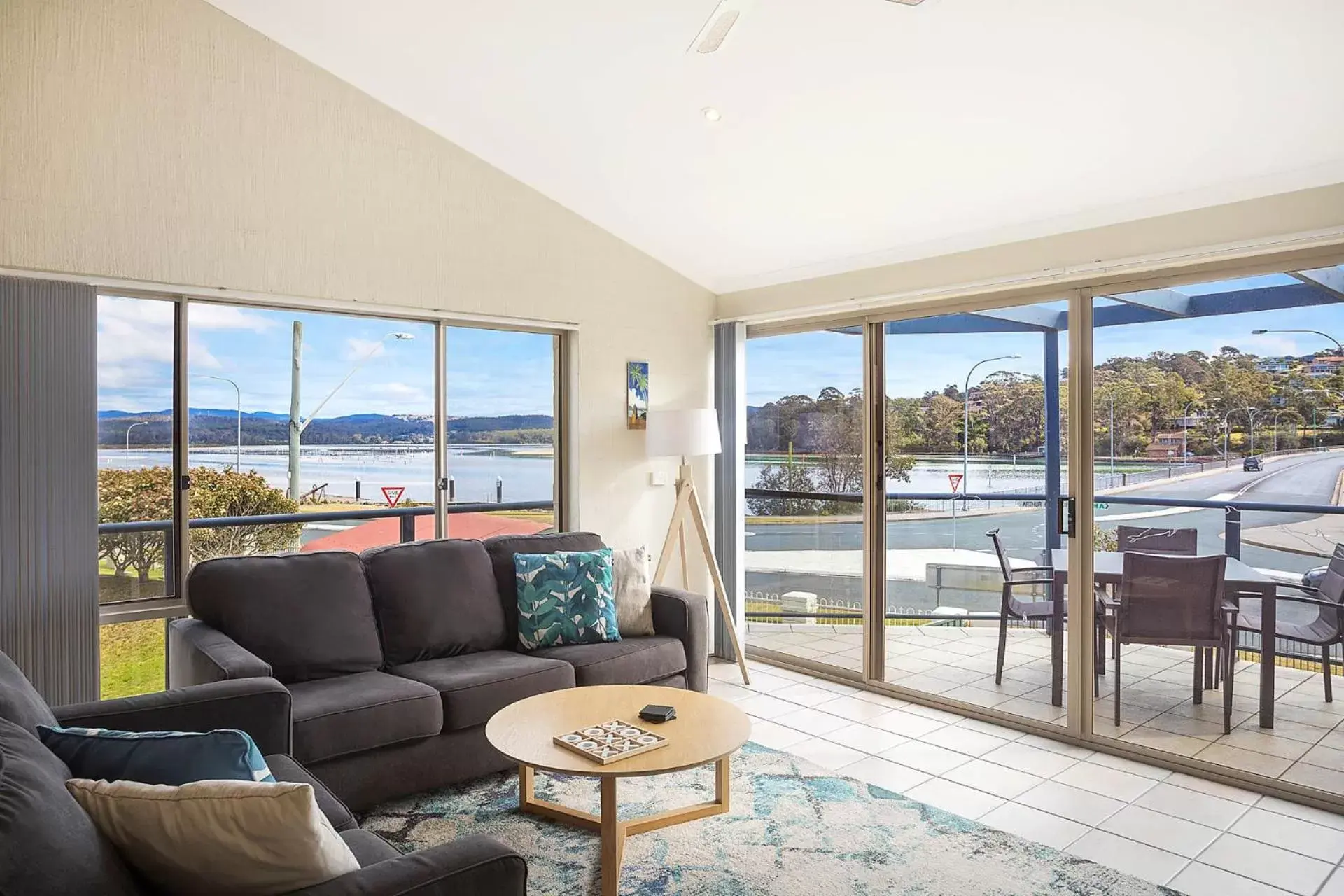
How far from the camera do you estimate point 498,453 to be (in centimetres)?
479

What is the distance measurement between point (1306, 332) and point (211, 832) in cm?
380

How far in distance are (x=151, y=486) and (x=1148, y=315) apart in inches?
168

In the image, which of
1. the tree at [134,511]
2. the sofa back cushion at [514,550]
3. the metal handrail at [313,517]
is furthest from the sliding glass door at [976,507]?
the tree at [134,511]

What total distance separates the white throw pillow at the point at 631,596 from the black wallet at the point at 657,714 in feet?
3.95

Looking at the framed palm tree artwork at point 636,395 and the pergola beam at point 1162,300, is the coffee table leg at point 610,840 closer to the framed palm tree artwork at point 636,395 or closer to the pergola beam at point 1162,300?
the framed palm tree artwork at point 636,395

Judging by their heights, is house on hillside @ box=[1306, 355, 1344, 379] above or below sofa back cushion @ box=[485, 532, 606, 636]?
above

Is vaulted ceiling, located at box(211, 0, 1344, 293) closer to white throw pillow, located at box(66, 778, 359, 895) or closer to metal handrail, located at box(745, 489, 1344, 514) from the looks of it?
metal handrail, located at box(745, 489, 1344, 514)

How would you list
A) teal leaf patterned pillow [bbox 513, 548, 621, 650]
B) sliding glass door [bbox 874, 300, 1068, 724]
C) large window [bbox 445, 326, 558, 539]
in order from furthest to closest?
large window [bbox 445, 326, 558, 539] → sliding glass door [bbox 874, 300, 1068, 724] → teal leaf patterned pillow [bbox 513, 548, 621, 650]

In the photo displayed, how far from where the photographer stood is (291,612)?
11.2 feet

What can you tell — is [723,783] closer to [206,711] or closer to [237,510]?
[206,711]

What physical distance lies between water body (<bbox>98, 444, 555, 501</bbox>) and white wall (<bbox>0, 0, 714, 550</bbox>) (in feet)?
1.00

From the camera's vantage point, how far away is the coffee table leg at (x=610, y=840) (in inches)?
102

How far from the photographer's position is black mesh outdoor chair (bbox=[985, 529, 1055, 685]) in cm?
410

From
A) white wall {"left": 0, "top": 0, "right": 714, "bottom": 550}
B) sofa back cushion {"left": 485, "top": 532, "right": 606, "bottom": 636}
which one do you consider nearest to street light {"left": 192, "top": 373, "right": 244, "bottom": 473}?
white wall {"left": 0, "top": 0, "right": 714, "bottom": 550}
